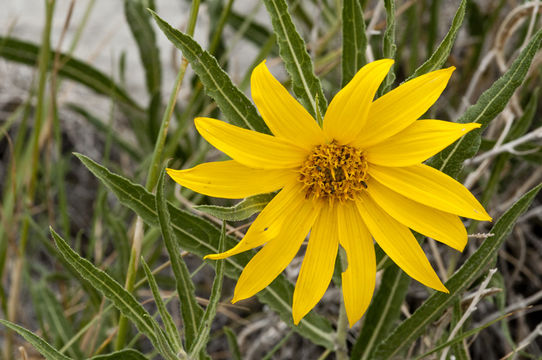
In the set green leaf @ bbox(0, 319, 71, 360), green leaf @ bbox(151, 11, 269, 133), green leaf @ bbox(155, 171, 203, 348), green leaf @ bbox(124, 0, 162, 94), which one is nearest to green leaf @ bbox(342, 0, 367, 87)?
green leaf @ bbox(151, 11, 269, 133)

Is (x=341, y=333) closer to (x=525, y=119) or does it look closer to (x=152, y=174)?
(x=152, y=174)

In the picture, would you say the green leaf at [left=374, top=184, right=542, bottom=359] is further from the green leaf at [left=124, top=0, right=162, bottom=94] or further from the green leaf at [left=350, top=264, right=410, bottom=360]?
the green leaf at [left=124, top=0, right=162, bottom=94]

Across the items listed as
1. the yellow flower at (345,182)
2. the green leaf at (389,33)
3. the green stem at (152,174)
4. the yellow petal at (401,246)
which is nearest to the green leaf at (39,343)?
the green stem at (152,174)

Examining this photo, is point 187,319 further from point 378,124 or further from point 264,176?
point 378,124

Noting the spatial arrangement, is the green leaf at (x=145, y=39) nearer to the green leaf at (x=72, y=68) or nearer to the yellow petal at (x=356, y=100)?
the green leaf at (x=72, y=68)

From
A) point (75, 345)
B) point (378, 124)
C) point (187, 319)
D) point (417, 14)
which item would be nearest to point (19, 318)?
point (75, 345)
